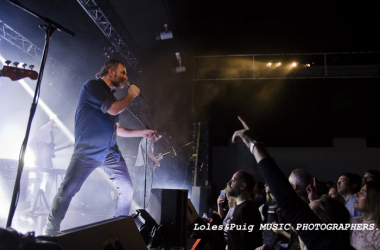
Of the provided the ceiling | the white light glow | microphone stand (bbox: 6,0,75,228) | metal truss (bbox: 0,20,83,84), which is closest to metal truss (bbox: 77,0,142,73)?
the ceiling

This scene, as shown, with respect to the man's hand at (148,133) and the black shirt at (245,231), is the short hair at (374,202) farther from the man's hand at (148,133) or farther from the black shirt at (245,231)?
the man's hand at (148,133)

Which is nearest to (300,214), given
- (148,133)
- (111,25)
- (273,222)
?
(148,133)

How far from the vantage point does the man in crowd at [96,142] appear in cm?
215

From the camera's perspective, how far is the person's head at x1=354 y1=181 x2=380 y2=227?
1.75 meters

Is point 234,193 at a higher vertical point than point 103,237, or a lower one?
higher

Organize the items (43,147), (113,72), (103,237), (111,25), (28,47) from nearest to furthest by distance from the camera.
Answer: (103,237) < (113,72) < (111,25) < (28,47) < (43,147)

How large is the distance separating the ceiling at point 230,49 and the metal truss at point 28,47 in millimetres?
104

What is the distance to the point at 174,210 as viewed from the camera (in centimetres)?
202

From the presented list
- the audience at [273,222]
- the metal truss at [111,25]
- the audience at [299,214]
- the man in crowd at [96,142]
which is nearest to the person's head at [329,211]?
the audience at [299,214]

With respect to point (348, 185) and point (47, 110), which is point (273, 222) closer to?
point (348, 185)

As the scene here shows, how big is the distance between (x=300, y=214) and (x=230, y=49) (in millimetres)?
8196

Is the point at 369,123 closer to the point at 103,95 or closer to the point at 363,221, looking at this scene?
the point at 363,221

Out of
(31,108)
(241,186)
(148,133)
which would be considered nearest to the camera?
(31,108)

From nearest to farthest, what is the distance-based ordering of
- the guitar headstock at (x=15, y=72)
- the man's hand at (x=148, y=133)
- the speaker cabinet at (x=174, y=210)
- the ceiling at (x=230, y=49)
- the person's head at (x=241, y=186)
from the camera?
the speaker cabinet at (x=174, y=210), the guitar headstock at (x=15, y=72), the person's head at (x=241, y=186), the man's hand at (x=148, y=133), the ceiling at (x=230, y=49)
